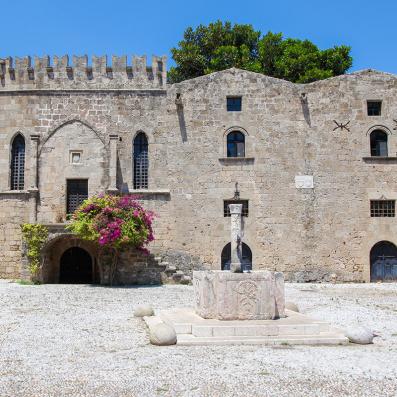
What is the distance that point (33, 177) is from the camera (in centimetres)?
2277

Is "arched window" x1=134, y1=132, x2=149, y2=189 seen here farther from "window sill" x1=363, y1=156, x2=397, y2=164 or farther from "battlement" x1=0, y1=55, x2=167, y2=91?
"window sill" x1=363, y1=156, x2=397, y2=164

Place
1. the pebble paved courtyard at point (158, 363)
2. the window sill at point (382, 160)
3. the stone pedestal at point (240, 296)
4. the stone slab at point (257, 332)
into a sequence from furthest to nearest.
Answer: the window sill at point (382, 160) < the stone pedestal at point (240, 296) < the stone slab at point (257, 332) < the pebble paved courtyard at point (158, 363)

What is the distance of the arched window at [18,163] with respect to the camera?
23.3 m

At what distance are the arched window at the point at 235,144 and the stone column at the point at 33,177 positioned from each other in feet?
26.0

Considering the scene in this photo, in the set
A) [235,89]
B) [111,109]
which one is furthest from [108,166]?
[235,89]

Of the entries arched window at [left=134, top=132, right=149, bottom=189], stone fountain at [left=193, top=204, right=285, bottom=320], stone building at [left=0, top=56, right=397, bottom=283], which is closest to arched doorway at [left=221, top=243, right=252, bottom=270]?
stone building at [left=0, top=56, right=397, bottom=283]

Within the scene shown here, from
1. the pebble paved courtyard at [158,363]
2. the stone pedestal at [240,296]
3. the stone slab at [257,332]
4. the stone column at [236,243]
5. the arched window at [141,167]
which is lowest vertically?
the pebble paved courtyard at [158,363]

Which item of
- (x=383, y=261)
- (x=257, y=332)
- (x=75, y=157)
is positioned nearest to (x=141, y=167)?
(x=75, y=157)

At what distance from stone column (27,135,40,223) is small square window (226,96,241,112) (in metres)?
8.03

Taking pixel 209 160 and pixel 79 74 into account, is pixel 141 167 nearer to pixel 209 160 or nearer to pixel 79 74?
pixel 209 160

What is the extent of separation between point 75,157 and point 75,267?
15.0 feet

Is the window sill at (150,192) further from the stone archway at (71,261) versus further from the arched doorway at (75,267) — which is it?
the arched doorway at (75,267)

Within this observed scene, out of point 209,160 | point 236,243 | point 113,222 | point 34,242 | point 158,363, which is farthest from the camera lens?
point 209,160

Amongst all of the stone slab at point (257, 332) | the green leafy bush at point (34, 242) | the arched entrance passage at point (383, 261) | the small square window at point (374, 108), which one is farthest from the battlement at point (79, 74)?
the stone slab at point (257, 332)
